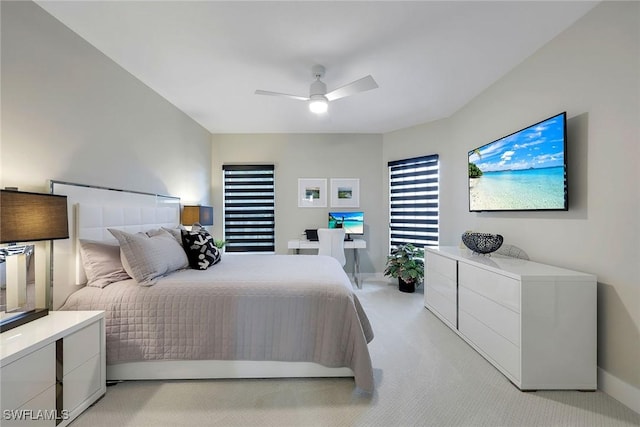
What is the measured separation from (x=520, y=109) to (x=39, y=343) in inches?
151

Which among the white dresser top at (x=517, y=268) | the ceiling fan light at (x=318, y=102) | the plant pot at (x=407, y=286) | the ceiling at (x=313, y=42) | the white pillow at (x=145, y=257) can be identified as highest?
the ceiling at (x=313, y=42)

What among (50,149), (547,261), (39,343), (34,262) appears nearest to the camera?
(39,343)

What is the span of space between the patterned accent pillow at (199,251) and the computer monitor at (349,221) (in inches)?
92.4

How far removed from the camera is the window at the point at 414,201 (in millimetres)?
3998

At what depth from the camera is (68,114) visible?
6.36 ft

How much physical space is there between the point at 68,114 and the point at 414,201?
4110 millimetres

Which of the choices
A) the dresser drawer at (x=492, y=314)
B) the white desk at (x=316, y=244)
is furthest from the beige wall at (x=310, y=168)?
the dresser drawer at (x=492, y=314)

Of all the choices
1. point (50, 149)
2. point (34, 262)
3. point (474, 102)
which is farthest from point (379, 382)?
point (474, 102)

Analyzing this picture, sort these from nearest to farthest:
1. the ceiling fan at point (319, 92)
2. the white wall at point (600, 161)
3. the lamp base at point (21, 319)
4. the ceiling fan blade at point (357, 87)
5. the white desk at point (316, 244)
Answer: the lamp base at point (21, 319) < the white wall at point (600, 161) < the ceiling fan blade at point (357, 87) < the ceiling fan at point (319, 92) < the white desk at point (316, 244)

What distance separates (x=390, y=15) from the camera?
1833 millimetres

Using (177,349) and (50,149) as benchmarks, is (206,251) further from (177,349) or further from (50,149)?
(50,149)

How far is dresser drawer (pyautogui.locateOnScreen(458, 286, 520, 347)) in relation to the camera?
5.92ft

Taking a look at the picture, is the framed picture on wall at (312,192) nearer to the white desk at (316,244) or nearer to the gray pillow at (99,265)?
the white desk at (316,244)

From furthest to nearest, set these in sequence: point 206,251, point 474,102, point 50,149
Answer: point 474,102 → point 206,251 → point 50,149
